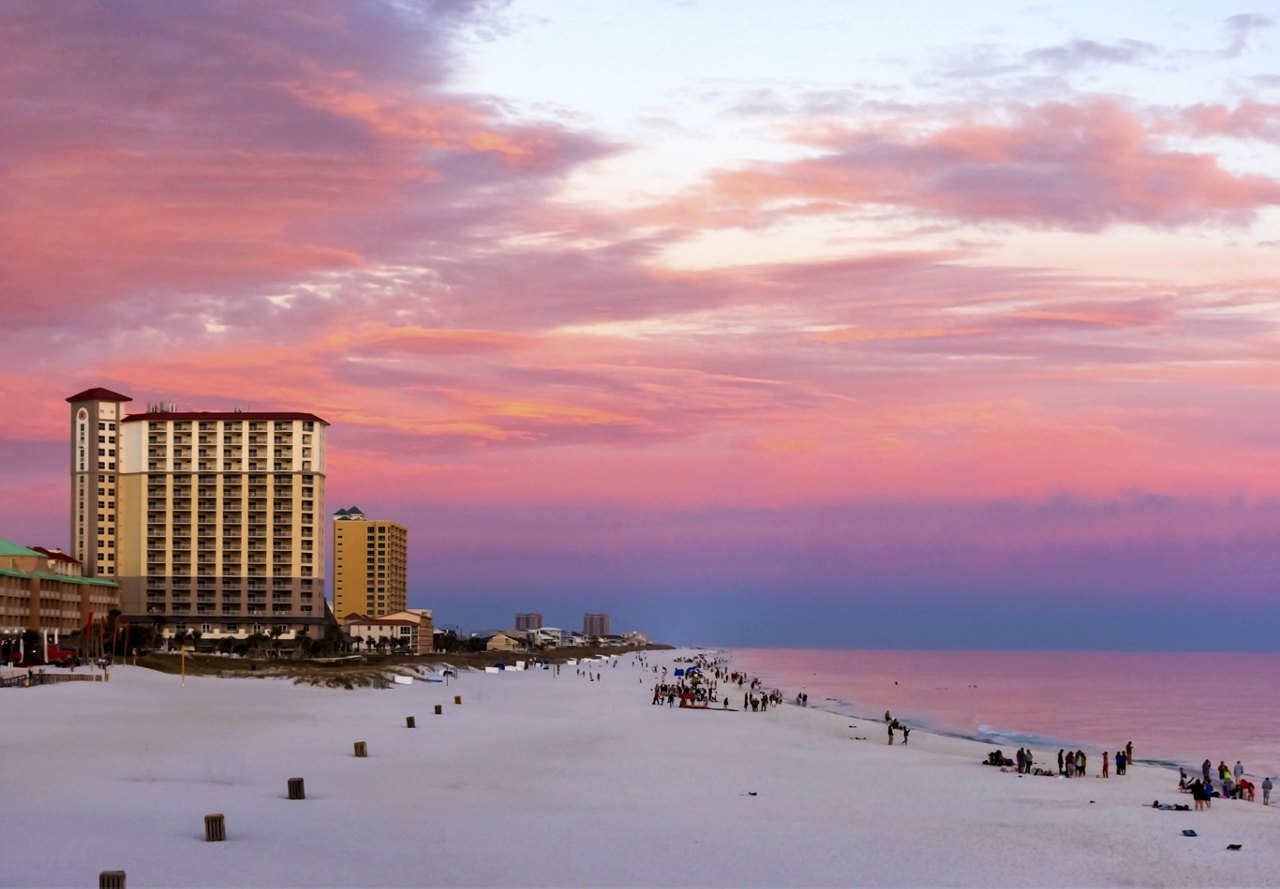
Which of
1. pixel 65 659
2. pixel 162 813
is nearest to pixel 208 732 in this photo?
pixel 162 813

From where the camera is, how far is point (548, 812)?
34.1m

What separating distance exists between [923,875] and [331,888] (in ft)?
39.8

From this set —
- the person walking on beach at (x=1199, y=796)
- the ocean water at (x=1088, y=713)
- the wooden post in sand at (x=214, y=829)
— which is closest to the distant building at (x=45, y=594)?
the ocean water at (x=1088, y=713)

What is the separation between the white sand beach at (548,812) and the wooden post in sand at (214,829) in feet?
0.79

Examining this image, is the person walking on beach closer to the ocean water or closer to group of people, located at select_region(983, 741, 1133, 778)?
group of people, located at select_region(983, 741, 1133, 778)

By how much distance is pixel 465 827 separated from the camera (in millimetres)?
31031

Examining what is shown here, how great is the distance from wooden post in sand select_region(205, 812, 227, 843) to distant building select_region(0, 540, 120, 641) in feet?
326

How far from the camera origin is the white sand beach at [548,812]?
2641 centimetres

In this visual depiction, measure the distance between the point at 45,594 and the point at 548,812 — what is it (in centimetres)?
11578

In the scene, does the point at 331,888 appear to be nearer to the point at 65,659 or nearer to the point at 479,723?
the point at 479,723

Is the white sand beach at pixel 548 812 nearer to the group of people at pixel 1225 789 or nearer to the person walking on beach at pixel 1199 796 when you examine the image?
the group of people at pixel 1225 789

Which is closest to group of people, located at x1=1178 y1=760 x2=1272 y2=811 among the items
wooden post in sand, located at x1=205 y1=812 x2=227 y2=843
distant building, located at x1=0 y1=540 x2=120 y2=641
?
wooden post in sand, located at x1=205 y1=812 x2=227 y2=843

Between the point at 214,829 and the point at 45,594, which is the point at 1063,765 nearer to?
the point at 214,829

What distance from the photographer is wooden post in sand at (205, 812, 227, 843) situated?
2722cm
